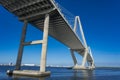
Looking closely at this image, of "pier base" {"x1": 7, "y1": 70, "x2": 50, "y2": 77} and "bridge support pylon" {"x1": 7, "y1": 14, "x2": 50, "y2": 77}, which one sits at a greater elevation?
"bridge support pylon" {"x1": 7, "y1": 14, "x2": 50, "y2": 77}

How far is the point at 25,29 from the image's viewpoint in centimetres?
3847

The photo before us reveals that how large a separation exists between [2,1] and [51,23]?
40.2ft

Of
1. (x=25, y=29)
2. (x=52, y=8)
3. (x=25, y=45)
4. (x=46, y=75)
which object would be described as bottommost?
(x=46, y=75)

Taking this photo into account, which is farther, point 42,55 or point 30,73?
point 42,55

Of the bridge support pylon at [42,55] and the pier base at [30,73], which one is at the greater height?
the bridge support pylon at [42,55]

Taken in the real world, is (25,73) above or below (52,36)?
below

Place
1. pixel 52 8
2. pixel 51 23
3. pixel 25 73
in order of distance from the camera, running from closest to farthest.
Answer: pixel 25 73, pixel 52 8, pixel 51 23

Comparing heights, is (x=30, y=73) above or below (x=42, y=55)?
below

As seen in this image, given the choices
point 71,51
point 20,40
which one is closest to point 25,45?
point 20,40

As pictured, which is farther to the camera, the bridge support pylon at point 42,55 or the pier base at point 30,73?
the bridge support pylon at point 42,55

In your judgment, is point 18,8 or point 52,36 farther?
point 52,36

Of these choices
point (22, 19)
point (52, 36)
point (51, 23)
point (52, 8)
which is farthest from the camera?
point (52, 36)

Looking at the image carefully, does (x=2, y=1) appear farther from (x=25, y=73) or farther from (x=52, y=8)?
(x=25, y=73)

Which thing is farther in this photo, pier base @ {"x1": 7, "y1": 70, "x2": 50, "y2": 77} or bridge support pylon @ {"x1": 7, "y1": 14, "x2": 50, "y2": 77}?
bridge support pylon @ {"x1": 7, "y1": 14, "x2": 50, "y2": 77}
